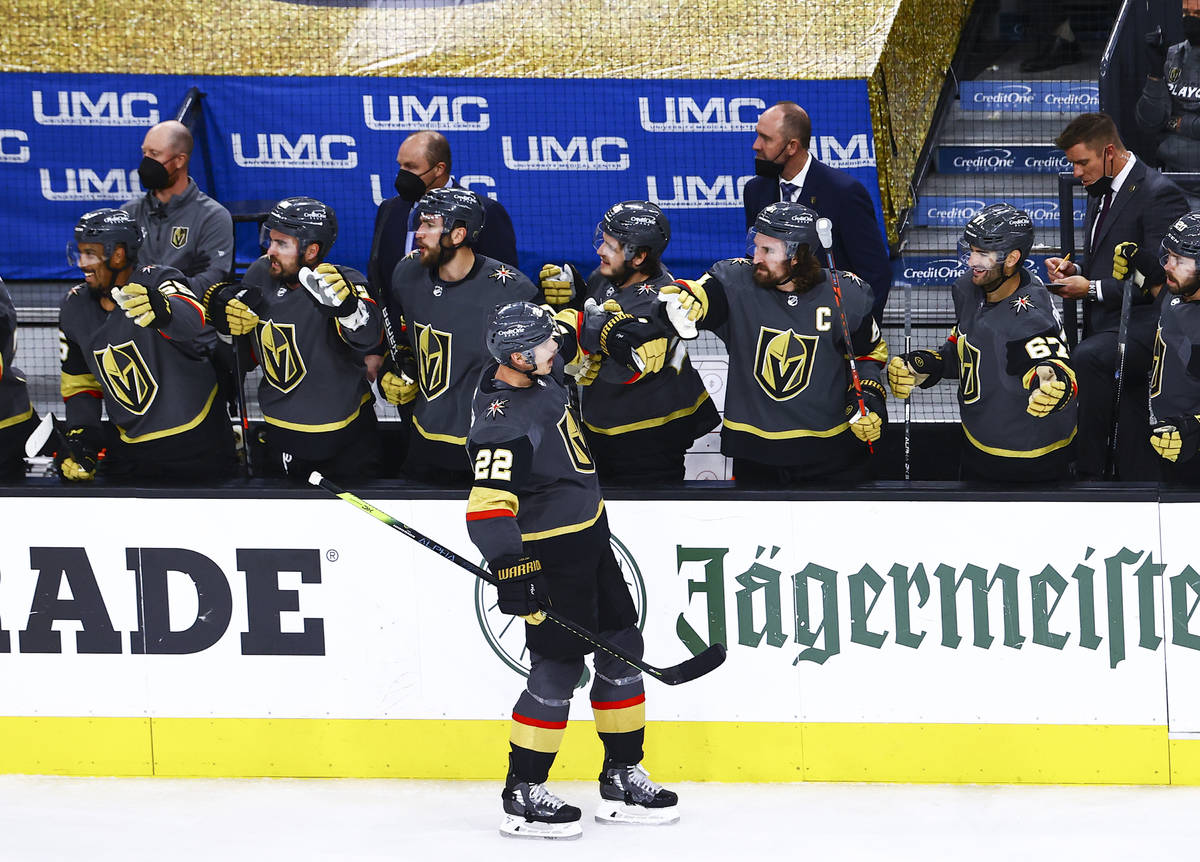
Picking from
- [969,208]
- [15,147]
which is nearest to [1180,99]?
[969,208]

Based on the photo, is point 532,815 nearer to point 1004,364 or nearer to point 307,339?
point 307,339

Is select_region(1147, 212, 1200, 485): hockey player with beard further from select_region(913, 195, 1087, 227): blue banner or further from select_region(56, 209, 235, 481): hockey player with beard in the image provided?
select_region(913, 195, 1087, 227): blue banner

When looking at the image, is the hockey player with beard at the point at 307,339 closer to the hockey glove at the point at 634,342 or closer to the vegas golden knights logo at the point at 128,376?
the vegas golden knights logo at the point at 128,376

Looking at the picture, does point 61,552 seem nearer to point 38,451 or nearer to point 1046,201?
point 38,451

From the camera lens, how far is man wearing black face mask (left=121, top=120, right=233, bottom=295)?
19.2ft

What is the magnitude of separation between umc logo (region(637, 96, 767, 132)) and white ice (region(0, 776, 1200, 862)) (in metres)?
5.29

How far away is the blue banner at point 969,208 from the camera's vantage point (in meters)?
8.93

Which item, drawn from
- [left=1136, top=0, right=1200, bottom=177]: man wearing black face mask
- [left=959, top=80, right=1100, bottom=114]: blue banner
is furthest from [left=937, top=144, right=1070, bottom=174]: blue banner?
[left=1136, top=0, right=1200, bottom=177]: man wearing black face mask

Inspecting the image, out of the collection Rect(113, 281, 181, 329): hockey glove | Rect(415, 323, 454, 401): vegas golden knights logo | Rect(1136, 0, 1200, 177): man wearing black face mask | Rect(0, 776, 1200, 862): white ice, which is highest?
Rect(1136, 0, 1200, 177): man wearing black face mask

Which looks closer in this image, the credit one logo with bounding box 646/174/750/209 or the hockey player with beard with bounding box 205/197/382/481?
the hockey player with beard with bounding box 205/197/382/481

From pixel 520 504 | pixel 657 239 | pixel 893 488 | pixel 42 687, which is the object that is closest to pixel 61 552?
pixel 42 687

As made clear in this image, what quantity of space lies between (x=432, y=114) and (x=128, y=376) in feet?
15.6

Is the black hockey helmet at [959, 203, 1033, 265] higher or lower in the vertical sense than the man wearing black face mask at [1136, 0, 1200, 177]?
lower

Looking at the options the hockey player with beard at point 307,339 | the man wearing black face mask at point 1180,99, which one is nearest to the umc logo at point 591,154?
the man wearing black face mask at point 1180,99
